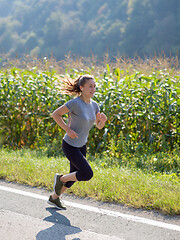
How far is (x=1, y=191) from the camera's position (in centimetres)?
533

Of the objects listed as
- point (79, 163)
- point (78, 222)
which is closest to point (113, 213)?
point (78, 222)

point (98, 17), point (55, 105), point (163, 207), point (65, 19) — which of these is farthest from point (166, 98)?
point (65, 19)

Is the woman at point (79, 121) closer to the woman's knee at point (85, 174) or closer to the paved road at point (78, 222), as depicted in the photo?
the woman's knee at point (85, 174)

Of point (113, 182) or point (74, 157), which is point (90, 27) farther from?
point (74, 157)

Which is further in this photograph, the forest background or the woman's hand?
the forest background

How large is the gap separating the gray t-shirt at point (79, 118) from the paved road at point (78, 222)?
0.91 meters

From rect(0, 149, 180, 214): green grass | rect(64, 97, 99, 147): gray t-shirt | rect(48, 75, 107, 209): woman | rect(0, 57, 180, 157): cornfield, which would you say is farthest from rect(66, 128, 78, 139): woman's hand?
rect(0, 57, 180, 157): cornfield

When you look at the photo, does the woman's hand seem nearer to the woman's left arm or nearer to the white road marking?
the woman's left arm

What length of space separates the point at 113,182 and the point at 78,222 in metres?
1.16

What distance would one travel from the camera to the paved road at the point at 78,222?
12.6 ft

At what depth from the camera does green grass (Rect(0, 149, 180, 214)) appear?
15.3 ft

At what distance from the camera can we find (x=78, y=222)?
4.23 m

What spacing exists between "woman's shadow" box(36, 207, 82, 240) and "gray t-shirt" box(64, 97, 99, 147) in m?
0.91

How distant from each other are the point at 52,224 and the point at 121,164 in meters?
2.72
